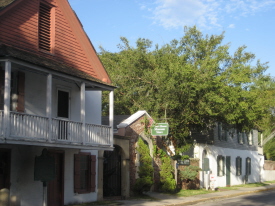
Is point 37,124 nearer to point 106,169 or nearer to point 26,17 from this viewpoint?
point 26,17

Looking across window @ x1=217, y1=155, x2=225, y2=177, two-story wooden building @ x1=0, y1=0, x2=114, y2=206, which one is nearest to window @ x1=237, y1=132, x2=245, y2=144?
window @ x1=217, y1=155, x2=225, y2=177

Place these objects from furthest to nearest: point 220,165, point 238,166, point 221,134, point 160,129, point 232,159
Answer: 1. point 238,166
2. point 232,159
3. point 221,134
4. point 220,165
5. point 160,129

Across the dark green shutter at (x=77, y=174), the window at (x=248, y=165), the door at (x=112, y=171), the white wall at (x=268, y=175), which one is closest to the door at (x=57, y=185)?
the dark green shutter at (x=77, y=174)

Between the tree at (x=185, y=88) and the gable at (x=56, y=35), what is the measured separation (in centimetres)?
586

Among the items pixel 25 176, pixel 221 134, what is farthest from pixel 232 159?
pixel 25 176

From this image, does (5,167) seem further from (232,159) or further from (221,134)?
(232,159)

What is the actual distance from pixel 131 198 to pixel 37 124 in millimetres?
8479

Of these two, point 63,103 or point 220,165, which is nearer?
point 63,103

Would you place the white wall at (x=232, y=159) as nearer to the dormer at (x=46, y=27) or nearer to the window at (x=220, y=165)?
the window at (x=220, y=165)

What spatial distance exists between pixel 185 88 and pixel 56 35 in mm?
8789

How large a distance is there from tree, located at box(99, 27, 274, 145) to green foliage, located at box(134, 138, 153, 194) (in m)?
2.61

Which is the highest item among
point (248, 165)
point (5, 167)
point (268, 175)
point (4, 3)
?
point (4, 3)

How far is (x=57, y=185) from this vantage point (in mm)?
17828

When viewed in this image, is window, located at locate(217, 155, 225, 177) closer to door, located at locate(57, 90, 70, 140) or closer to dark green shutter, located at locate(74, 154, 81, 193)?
dark green shutter, located at locate(74, 154, 81, 193)
